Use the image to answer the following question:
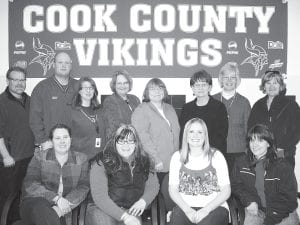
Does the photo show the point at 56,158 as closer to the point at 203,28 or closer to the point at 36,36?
the point at 36,36

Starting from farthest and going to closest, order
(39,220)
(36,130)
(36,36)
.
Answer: (36,36)
(36,130)
(39,220)

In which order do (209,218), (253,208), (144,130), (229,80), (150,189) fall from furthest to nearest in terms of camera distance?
(229,80), (144,130), (150,189), (253,208), (209,218)

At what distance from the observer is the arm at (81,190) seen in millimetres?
2750

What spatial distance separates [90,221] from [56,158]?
597 millimetres

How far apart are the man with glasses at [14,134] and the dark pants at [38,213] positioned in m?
0.92

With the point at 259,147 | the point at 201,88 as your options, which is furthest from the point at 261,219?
the point at 201,88

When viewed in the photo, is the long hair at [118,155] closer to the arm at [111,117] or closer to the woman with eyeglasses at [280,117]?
the arm at [111,117]

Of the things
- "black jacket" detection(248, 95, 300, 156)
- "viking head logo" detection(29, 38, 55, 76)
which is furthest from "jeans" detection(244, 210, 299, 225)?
"viking head logo" detection(29, 38, 55, 76)

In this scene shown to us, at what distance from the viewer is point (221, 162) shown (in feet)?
9.02

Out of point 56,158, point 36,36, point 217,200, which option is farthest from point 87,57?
point 217,200

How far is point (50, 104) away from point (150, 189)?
1.42 meters

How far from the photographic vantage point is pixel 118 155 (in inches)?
109

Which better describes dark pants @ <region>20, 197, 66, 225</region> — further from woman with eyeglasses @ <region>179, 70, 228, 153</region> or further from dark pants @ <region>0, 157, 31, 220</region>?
woman with eyeglasses @ <region>179, 70, 228, 153</region>

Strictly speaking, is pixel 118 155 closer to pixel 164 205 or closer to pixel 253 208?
pixel 164 205
